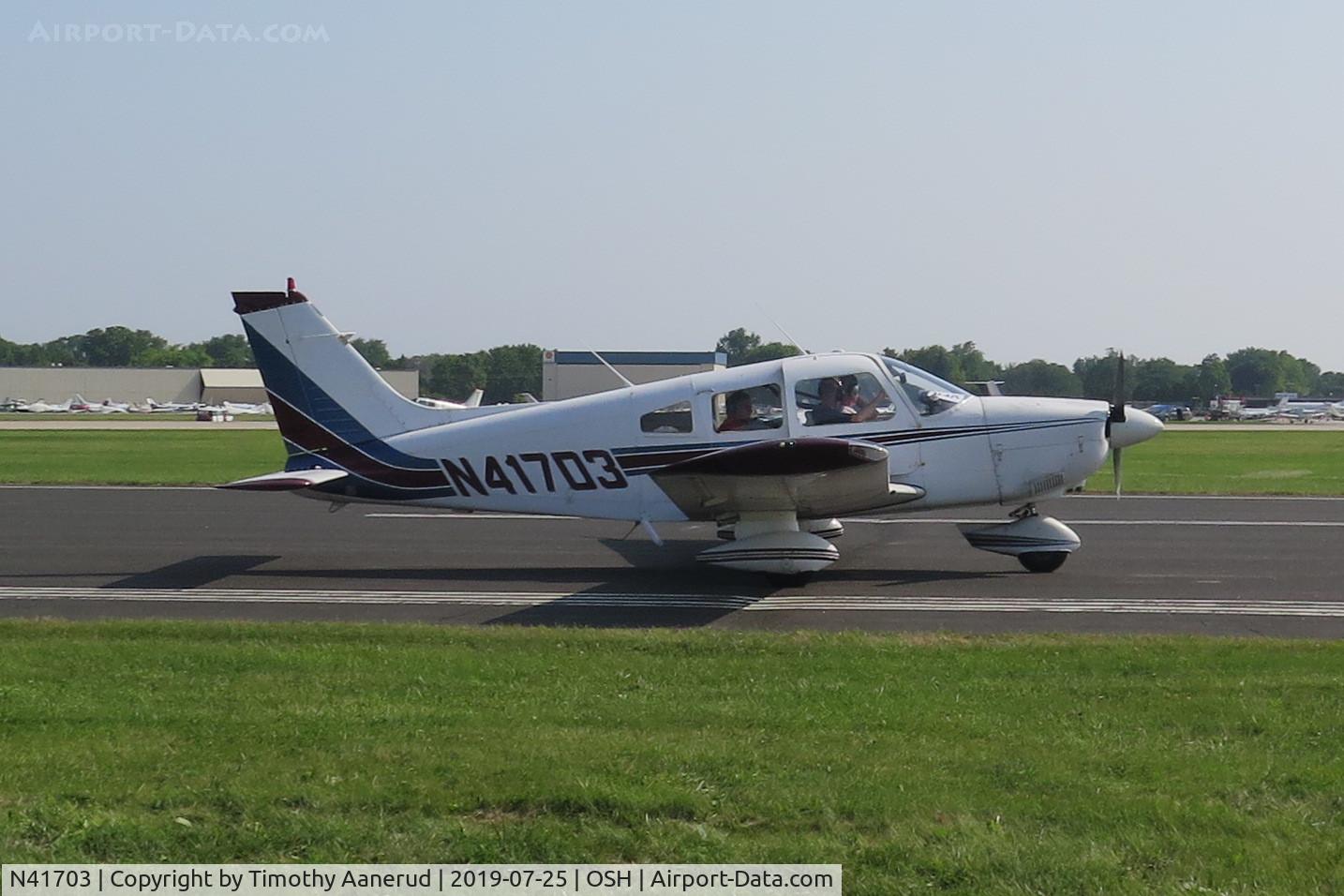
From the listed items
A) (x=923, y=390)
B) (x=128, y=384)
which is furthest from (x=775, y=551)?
(x=128, y=384)

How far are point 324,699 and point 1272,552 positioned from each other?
11.2 m

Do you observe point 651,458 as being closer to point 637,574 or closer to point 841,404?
point 637,574

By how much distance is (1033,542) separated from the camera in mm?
13008

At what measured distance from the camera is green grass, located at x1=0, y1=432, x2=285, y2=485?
2612 centimetres

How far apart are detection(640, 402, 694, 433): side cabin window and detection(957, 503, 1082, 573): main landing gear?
3.28 metres

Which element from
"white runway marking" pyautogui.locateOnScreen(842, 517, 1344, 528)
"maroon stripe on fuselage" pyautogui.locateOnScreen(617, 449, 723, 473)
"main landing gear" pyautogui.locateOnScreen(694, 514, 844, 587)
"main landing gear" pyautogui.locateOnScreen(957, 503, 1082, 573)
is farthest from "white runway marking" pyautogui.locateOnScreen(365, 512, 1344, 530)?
"main landing gear" pyautogui.locateOnScreen(694, 514, 844, 587)

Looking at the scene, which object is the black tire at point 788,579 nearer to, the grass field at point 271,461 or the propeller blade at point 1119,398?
the propeller blade at point 1119,398

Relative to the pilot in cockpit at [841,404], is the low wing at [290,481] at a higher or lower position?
lower

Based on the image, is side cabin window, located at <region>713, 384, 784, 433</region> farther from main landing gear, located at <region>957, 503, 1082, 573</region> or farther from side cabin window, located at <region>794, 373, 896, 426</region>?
main landing gear, located at <region>957, 503, 1082, 573</region>

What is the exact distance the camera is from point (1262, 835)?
4.70m

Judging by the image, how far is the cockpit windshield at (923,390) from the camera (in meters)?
12.9

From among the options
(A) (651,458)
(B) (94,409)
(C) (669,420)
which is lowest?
(A) (651,458)
